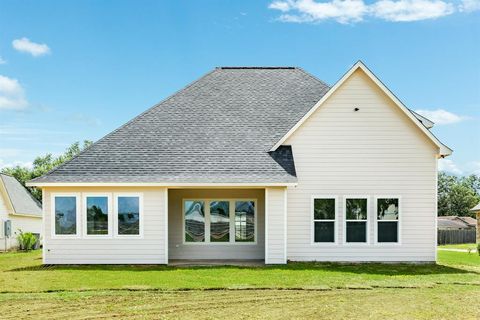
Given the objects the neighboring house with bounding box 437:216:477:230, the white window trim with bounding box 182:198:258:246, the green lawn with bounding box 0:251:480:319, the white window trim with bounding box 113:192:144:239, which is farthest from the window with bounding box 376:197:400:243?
the neighboring house with bounding box 437:216:477:230

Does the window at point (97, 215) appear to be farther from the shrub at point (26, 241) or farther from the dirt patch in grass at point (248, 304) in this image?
the shrub at point (26, 241)

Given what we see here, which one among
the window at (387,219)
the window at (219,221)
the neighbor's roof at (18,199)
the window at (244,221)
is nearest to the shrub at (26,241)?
the neighbor's roof at (18,199)

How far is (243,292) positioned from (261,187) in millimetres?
6164

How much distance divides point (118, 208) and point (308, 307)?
9.30 m

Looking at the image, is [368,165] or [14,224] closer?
[368,165]

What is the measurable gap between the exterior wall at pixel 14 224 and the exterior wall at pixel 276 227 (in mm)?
20921

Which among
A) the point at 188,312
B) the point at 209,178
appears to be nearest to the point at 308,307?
the point at 188,312

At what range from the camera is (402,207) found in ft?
64.0

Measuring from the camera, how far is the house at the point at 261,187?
18703 mm

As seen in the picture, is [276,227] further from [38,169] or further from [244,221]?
[38,169]

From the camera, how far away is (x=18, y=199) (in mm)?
37062

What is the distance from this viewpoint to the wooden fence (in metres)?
50.2

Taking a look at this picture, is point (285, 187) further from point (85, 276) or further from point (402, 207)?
point (85, 276)

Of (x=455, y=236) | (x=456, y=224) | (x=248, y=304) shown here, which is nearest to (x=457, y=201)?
(x=456, y=224)
